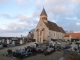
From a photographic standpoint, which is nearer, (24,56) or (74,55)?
(74,55)

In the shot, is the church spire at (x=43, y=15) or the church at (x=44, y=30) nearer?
the church at (x=44, y=30)

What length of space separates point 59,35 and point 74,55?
5325 centimetres

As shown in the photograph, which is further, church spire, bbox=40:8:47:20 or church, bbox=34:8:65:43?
church spire, bbox=40:8:47:20

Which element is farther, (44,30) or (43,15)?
(43,15)

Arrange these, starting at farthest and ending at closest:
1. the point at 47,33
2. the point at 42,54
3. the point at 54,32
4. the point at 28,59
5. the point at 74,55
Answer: the point at 54,32 → the point at 47,33 → the point at 42,54 → the point at 28,59 → the point at 74,55

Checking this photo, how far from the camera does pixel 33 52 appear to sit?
73.6ft

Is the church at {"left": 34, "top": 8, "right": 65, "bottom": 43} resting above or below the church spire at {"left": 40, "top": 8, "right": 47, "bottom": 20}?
below

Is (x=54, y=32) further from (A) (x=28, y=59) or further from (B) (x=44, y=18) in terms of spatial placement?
(A) (x=28, y=59)

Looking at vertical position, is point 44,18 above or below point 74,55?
above

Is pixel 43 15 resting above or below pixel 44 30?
above

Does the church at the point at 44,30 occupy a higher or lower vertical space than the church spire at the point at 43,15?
lower

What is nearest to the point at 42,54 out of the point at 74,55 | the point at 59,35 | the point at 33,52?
the point at 33,52

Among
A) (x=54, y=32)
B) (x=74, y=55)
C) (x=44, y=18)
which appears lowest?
(x=74, y=55)

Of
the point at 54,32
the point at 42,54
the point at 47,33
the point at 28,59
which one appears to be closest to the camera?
the point at 28,59
